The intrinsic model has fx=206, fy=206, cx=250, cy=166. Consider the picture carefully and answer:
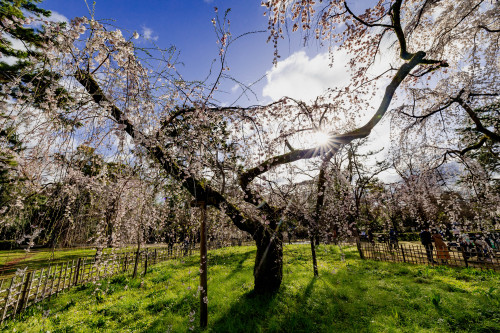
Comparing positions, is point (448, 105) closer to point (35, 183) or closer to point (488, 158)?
point (35, 183)

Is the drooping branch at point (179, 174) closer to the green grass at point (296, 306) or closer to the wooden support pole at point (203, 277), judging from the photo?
the wooden support pole at point (203, 277)

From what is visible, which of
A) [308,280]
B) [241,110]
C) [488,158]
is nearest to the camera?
[241,110]

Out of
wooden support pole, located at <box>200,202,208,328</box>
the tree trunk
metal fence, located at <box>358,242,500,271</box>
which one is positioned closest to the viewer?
wooden support pole, located at <box>200,202,208,328</box>

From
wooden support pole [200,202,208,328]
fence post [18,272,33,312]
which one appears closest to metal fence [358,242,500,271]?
wooden support pole [200,202,208,328]

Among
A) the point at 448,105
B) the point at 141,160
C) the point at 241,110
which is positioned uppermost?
the point at 448,105

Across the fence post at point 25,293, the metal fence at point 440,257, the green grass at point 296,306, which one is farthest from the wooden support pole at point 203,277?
the metal fence at point 440,257

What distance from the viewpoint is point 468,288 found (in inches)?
244

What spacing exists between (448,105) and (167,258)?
1660 centimetres

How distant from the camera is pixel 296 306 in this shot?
5.47m

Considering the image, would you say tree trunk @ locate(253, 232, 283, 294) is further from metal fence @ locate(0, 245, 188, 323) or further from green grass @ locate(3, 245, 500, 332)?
metal fence @ locate(0, 245, 188, 323)

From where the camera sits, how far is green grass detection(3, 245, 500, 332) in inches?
181

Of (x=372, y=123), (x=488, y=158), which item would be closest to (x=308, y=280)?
(x=372, y=123)

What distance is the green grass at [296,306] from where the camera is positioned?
4.59 metres

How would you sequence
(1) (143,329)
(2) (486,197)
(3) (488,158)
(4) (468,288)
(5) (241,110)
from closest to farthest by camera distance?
(5) (241,110) < (1) (143,329) < (4) (468,288) < (2) (486,197) < (3) (488,158)
